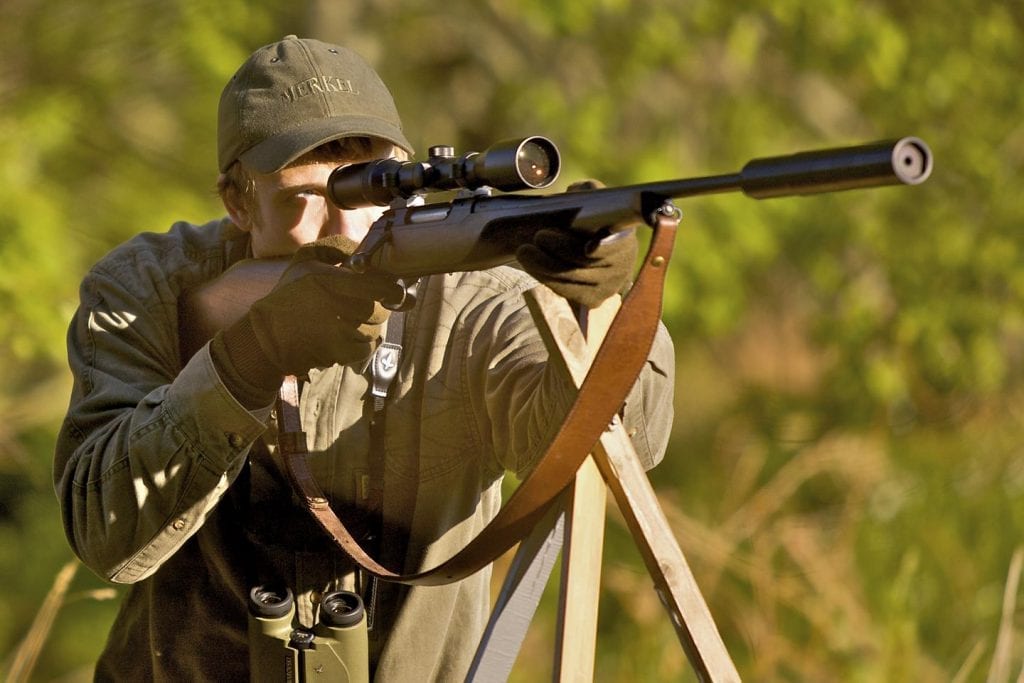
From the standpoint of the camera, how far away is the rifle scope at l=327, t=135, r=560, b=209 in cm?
286

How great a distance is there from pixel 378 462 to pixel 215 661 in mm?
641

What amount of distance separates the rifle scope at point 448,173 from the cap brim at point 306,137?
11cm

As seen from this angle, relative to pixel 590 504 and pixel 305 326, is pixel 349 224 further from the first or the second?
pixel 590 504

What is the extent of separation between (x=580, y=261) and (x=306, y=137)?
1025 millimetres

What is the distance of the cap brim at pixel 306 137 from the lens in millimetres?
3537

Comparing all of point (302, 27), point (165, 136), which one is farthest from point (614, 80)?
point (165, 136)

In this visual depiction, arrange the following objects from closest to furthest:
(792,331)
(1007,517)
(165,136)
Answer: (1007,517)
(165,136)
(792,331)

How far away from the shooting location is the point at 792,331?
10.6 metres

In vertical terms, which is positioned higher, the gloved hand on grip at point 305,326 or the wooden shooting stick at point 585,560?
the gloved hand on grip at point 305,326

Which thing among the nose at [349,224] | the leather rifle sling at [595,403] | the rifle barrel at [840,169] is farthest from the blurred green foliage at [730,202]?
the rifle barrel at [840,169]

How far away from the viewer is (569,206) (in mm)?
2734

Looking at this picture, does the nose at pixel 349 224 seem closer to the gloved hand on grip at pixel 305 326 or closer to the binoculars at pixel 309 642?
the gloved hand on grip at pixel 305 326

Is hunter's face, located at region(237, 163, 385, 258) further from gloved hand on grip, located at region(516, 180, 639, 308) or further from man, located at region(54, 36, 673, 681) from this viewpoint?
gloved hand on grip, located at region(516, 180, 639, 308)

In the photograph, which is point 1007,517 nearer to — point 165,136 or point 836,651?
point 836,651
